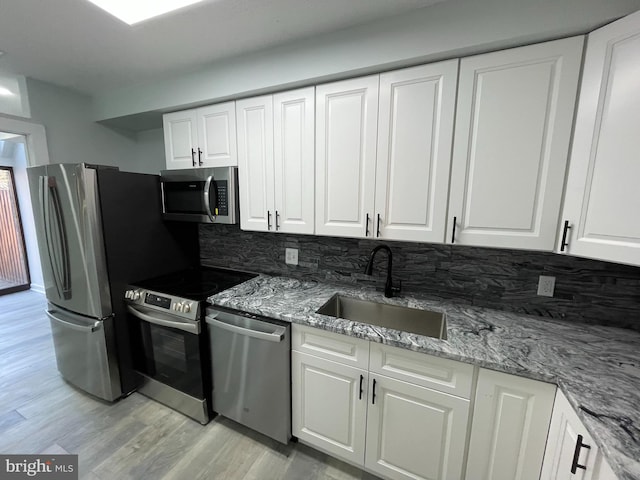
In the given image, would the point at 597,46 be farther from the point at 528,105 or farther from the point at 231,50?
the point at 231,50

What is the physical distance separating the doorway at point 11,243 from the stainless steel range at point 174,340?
4.06 m

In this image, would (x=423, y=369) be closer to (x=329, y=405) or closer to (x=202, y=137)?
(x=329, y=405)

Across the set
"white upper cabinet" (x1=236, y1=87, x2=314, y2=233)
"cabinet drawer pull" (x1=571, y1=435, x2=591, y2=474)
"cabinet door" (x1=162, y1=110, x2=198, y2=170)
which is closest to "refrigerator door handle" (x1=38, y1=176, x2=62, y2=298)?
"cabinet door" (x1=162, y1=110, x2=198, y2=170)

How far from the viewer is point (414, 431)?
1.26m

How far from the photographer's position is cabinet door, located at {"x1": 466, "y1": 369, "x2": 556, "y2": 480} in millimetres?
1017

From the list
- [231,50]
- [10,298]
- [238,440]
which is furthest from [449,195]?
[10,298]

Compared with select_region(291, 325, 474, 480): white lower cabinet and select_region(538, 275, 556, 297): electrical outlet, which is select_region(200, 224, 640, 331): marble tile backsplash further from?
select_region(291, 325, 474, 480): white lower cabinet

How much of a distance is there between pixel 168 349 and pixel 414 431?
65.2 inches

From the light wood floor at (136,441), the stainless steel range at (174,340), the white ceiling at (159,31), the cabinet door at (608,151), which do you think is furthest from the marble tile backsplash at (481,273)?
the white ceiling at (159,31)

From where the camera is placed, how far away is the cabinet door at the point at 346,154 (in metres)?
1.47

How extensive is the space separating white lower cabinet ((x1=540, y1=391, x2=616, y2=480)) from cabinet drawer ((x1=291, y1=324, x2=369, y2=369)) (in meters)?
0.73

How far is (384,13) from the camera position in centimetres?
130

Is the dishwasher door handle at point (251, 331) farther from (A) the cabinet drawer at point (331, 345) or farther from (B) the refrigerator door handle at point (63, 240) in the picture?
(B) the refrigerator door handle at point (63, 240)

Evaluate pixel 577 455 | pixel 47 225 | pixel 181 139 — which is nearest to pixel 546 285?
pixel 577 455
